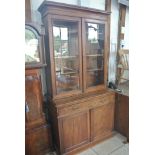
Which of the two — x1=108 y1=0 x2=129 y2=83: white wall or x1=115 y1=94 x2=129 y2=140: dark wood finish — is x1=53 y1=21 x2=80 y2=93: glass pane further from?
x1=108 y1=0 x2=129 y2=83: white wall

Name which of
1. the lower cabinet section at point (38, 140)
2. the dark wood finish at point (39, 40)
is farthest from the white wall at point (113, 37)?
the lower cabinet section at point (38, 140)

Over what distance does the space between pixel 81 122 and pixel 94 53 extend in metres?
1.04

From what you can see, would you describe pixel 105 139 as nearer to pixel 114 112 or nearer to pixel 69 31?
pixel 114 112

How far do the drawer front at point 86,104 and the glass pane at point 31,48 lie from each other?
2.28ft

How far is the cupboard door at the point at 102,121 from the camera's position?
2.07 m

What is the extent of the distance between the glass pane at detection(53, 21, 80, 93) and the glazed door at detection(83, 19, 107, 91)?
13cm

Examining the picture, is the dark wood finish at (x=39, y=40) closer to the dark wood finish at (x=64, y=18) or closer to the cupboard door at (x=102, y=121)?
the dark wood finish at (x=64, y=18)

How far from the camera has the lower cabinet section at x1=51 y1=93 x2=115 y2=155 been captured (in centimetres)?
181

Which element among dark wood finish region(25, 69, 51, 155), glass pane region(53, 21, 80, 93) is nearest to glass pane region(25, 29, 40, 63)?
dark wood finish region(25, 69, 51, 155)

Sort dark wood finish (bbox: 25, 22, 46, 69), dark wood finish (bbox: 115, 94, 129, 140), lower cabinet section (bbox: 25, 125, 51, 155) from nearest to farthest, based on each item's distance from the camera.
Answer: dark wood finish (bbox: 25, 22, 46, 69) < lower cabinet section (bbox: 25, 125, 51, 155) < dark wood finish (bbox: 115, 94, 129, 140)
